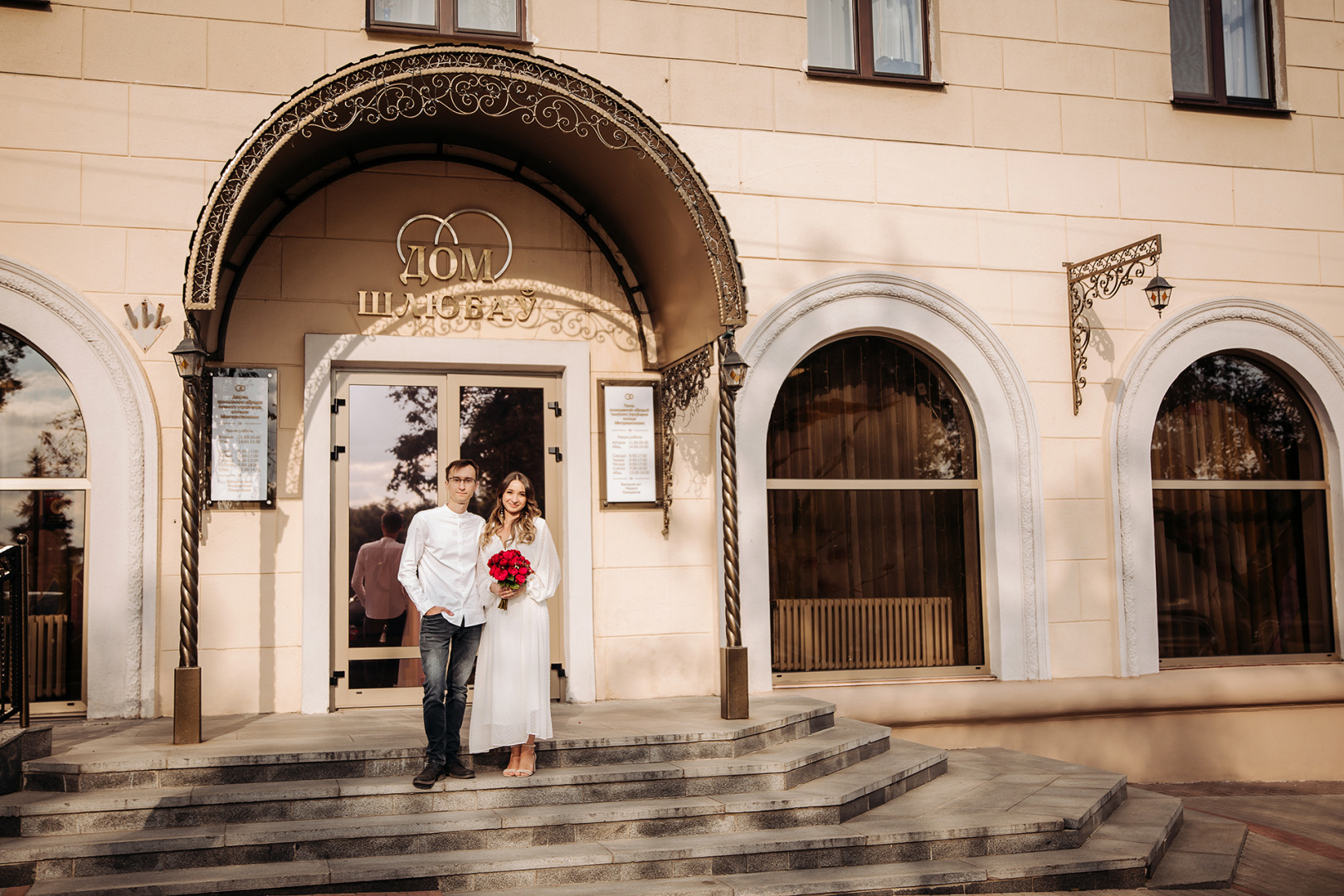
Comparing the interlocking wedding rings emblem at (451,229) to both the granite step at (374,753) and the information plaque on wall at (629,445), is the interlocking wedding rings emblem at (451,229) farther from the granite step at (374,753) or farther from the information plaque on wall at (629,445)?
the granite step at (374,753)

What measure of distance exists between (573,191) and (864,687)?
4.32m

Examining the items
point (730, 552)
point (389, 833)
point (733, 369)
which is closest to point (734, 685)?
point (730, 552)

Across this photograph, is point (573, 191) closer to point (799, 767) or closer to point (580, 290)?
point (580, 290)

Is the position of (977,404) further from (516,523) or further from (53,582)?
(53,582)

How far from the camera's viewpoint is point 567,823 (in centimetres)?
567

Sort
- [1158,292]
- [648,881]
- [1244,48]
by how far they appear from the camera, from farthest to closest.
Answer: [1244,48], [1158,292], [648,881]

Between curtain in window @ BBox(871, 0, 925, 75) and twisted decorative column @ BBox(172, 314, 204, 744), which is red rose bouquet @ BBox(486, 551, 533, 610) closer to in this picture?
twisted decorative column @ BBox(172, 314, 204, 744)

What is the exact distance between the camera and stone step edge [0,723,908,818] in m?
5.46

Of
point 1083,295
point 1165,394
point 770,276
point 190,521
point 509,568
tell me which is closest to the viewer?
point 509,568

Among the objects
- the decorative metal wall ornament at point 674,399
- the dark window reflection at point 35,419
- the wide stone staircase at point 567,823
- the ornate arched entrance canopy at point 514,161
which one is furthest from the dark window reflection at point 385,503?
the dark window reflection at point 35,419

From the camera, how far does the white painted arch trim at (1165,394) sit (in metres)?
9.10

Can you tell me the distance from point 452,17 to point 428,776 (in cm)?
541

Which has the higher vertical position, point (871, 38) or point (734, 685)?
point (871, 38)

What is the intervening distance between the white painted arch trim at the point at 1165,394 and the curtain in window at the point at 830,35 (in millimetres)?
3418
